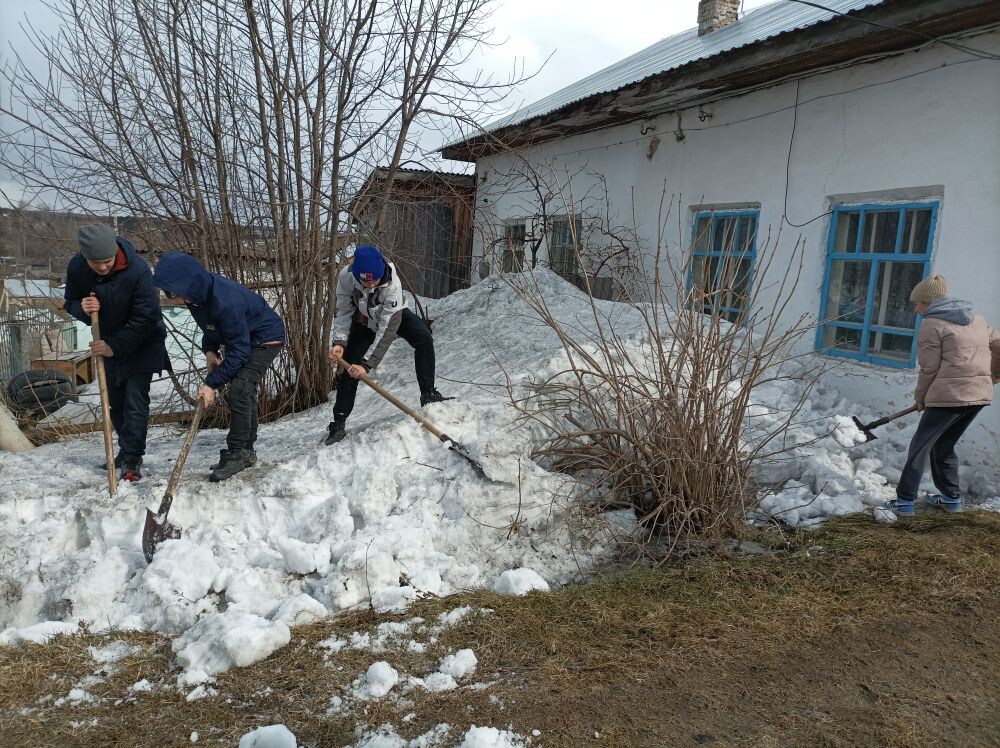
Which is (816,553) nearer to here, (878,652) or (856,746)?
(878,652)

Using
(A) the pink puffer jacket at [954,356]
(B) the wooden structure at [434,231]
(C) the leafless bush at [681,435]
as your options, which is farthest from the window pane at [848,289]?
(B) the wooden structure at [434,231]

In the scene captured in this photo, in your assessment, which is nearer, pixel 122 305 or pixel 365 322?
pixel 122 305

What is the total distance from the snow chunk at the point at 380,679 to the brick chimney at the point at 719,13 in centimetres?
961

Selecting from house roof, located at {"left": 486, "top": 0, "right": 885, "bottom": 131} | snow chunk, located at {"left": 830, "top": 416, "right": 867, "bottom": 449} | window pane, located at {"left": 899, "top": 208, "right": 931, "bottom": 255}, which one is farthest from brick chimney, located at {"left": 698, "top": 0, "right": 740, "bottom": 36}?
snow chunk, located at {"left": 830, "top": 416, "right": 867, "bottom": 449}

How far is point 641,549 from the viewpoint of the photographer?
12.1 ft

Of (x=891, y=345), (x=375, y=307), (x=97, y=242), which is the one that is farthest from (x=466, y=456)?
(x=891, y=345)

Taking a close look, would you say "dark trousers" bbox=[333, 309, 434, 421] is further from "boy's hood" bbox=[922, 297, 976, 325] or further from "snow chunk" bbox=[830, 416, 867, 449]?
"boy's hood" bbox=[922, 297, 976, 325]

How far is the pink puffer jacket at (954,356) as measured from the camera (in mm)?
4148

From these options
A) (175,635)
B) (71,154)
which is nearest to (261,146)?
(71,154)

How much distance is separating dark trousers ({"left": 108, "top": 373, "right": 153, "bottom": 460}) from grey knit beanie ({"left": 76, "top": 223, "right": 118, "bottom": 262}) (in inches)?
30.8

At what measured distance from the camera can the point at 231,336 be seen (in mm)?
4105

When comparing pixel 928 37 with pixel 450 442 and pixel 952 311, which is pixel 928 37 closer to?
pixel 952 311

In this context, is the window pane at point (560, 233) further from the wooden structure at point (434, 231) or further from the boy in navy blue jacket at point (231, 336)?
the boy in navy blue jacket at point (231, 336)

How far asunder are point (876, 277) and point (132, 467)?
584 cm
